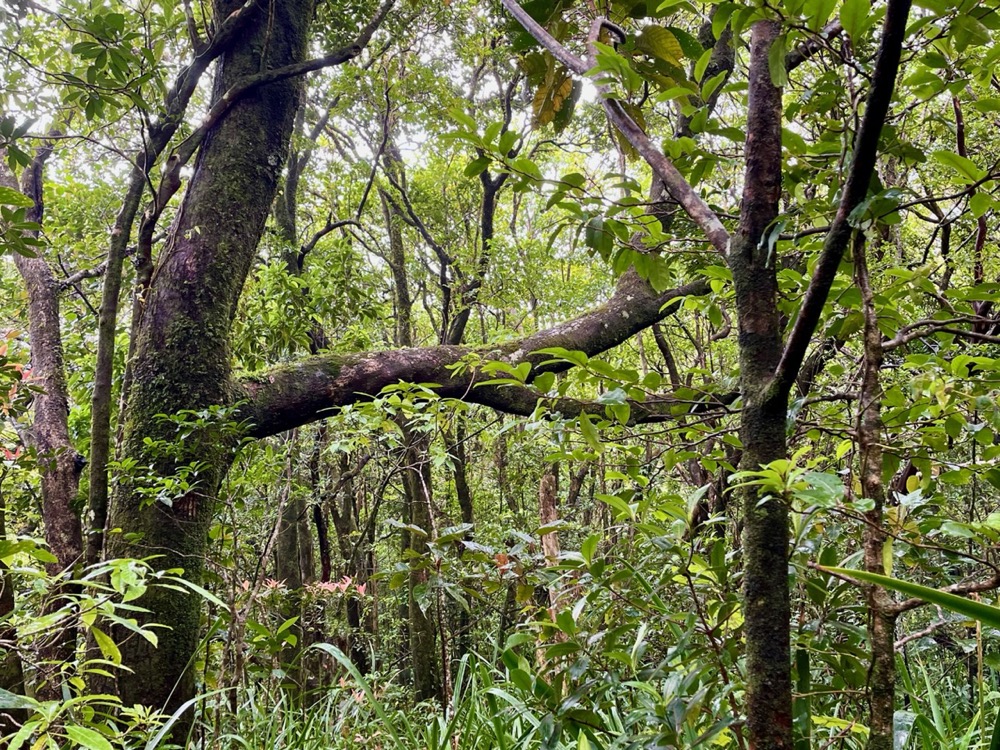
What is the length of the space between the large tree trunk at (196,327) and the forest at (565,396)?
0.01 meters

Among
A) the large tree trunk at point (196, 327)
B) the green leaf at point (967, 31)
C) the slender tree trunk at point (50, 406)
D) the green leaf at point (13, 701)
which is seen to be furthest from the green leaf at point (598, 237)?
the slender tree trunk at point (50, 406)

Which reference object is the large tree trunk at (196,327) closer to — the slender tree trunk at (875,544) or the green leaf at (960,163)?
the slender tree trunk at (875,544)

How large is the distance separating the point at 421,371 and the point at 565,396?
6.26 feet

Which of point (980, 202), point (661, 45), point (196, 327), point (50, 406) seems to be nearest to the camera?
point (980, 202)

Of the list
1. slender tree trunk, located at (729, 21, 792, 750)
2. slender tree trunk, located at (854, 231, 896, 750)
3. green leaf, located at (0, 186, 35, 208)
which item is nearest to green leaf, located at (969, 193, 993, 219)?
slender tree trunk, located at (854, 231, 896, 750)

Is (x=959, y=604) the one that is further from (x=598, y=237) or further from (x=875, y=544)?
(x=598, y=237)

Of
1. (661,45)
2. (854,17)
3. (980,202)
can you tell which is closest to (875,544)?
(980,202)

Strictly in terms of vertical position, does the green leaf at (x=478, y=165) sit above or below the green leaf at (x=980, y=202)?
above

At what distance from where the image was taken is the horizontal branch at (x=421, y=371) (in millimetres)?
2594

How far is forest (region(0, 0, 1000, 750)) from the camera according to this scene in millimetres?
725

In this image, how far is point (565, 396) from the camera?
3.44ft

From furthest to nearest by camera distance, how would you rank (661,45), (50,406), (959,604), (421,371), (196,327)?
(50,406)
(421,371)
(196,327)
(661,45)
(959,604)

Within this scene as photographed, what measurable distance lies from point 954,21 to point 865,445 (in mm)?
505

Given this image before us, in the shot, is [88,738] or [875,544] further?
[88,738]
